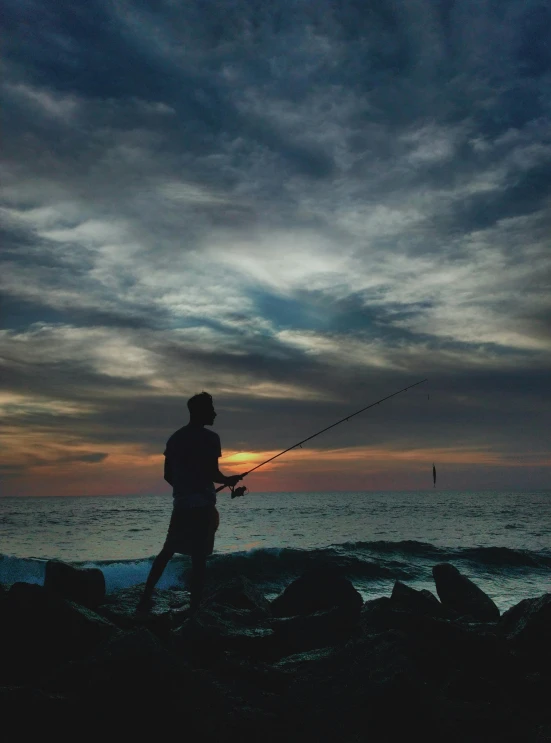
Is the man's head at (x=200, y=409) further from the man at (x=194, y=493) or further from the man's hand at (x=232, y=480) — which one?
the man's hand at (x=232, y=480)

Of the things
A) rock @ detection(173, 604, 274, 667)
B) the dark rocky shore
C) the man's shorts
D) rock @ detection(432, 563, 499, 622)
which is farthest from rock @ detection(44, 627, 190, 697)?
rock @ detection(432, 563, 499, 622)

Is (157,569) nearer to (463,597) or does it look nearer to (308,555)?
(463,597)

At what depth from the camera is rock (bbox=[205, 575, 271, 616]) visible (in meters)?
6.74

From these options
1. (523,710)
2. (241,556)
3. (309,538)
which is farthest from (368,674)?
(309,538)

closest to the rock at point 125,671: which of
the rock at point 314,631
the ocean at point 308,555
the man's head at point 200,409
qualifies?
the rock at point 314,631

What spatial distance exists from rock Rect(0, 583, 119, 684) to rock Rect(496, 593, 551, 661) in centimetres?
343

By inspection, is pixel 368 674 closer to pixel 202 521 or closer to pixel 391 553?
pixel 202 521

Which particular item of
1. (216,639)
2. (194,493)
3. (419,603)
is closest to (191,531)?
(194,493)

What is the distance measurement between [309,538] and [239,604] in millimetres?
19579

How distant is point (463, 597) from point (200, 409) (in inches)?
191

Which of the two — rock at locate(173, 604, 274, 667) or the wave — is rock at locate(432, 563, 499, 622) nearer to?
rock at locate(173, 604, 274, 667)

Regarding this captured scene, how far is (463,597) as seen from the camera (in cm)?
775

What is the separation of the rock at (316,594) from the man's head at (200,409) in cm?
214

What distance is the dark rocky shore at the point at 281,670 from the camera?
267 centimetres
